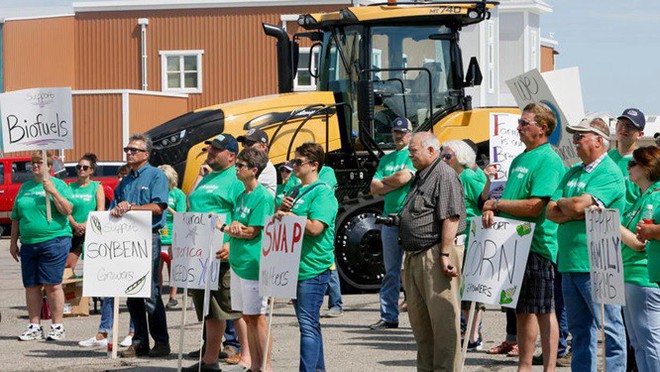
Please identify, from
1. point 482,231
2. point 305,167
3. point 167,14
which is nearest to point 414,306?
point 482,231

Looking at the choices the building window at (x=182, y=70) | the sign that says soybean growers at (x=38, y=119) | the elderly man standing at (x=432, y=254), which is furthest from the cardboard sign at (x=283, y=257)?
the building window at (x=182, y=70)

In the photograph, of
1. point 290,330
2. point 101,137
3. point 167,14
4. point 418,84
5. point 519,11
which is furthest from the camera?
point 519,11

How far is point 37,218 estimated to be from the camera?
1225 cm

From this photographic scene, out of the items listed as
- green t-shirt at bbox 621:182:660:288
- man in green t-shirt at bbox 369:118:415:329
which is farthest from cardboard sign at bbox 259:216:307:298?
man in green t-shirt at bbox 369:118:415:329

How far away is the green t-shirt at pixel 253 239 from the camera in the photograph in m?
9.19

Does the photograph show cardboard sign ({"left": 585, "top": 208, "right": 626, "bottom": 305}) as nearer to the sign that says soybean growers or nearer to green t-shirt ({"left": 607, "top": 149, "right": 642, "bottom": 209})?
green t-shirt ({"left": 607, "top": 149, "right": 642, "bottom": 209})

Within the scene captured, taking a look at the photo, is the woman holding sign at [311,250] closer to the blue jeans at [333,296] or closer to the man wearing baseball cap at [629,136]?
the man wearing baseball cap at [629,136]

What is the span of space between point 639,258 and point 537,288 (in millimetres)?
1026

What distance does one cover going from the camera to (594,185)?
7996 millimetres

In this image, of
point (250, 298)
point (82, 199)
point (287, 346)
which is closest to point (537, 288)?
point (250, 298)

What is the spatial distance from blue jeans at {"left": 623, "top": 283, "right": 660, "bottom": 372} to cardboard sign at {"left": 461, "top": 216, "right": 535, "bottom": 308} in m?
0.92

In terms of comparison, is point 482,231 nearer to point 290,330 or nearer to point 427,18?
point 290,330

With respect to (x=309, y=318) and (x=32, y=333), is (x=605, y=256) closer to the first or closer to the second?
(x=309, y=318)

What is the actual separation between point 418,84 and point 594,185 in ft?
25.7
